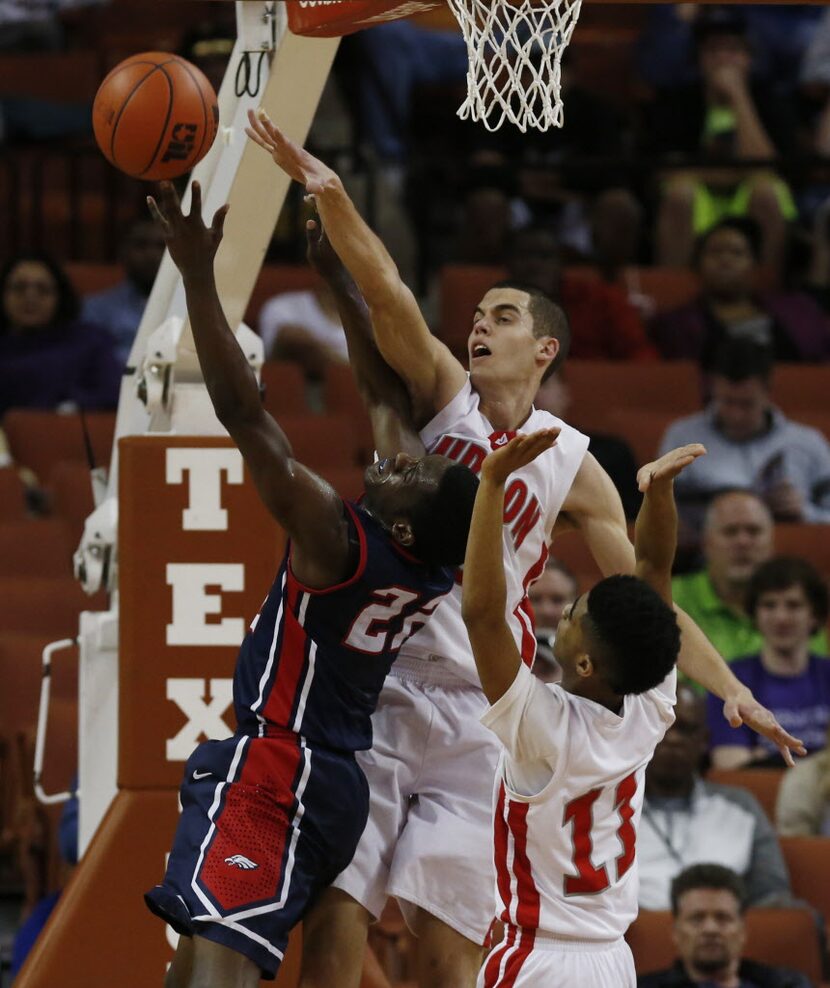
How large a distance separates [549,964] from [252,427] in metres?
1.28

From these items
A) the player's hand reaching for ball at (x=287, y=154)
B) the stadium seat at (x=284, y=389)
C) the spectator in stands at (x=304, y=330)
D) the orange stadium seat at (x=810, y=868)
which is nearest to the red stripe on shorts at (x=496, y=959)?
the player's hand reaching for ball at (x=287, y=154)

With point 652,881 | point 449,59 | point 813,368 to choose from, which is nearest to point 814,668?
point 652,881

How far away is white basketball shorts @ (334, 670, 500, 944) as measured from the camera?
4844 mm

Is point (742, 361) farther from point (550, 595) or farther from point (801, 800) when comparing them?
point (801, 800)

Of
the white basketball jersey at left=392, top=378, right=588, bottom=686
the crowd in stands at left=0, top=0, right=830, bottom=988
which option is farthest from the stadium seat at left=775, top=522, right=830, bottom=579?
the white basketball jersey at left=392, top=378, right=588, bottom=686

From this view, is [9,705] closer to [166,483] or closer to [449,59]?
[166,483]

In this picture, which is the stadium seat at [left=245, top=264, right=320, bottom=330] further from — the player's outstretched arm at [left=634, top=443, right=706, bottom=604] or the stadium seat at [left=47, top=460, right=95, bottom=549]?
the player's outstretched arm at [left=634, top=443, right=706, bottom=604]

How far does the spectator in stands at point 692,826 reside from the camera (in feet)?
22.3

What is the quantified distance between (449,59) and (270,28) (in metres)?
5.86

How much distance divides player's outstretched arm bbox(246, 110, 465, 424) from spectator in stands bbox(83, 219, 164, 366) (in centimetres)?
472

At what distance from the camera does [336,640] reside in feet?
15.1

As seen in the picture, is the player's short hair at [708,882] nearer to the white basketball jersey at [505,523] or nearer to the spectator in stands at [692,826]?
the spectator in stands at [692,826]

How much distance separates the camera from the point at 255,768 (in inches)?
182

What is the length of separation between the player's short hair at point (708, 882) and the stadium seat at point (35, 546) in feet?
9.67
